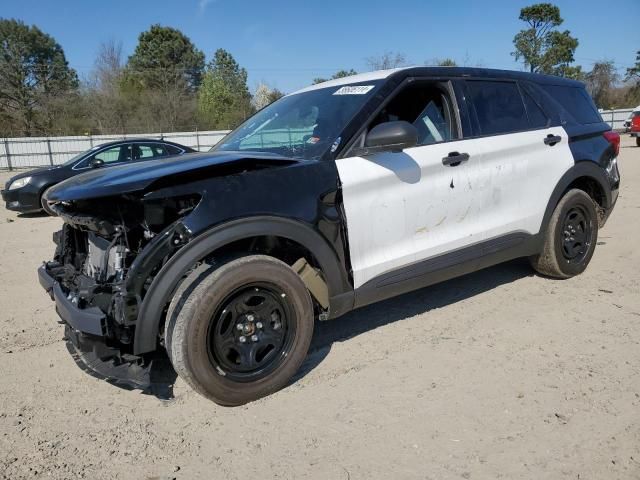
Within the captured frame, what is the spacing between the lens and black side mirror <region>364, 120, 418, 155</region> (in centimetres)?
314

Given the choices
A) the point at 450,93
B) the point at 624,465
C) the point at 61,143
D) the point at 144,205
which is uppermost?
the point at 61,143

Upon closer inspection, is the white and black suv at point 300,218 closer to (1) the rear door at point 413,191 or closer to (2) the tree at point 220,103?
(1) the rear door at point 413,191

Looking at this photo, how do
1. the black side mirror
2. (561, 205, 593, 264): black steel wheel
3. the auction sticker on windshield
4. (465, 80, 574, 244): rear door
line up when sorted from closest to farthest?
the black side mirror, the auction sticker on windshield, (465, 80, 574, 244): rear door, (561, 205, 593, 264): black steel wheel

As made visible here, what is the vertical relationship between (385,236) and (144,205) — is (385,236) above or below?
below

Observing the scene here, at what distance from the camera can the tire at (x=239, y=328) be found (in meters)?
2.68

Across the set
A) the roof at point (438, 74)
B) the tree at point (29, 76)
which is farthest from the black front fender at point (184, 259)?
the tree at point (29, 76)

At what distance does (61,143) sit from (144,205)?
27.4 meters

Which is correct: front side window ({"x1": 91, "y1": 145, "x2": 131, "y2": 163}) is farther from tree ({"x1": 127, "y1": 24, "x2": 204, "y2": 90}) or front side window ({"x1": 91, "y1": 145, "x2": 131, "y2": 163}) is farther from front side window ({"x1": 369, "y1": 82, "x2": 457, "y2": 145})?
tree ({"x1": 127, "y1": 24, "x2": 204, "y2": 90})

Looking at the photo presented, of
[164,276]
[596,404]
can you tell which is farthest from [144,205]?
[596,404]

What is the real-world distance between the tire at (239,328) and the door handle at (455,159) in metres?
1.44

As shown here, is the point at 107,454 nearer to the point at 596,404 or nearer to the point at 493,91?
the point at 596,404

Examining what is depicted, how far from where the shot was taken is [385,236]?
3.38 metres

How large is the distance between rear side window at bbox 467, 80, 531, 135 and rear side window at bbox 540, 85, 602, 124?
529 mm

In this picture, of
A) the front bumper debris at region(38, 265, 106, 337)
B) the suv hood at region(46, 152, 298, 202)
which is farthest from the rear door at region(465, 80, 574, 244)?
the front bumper debris at region(38, 265, 106, 337)
